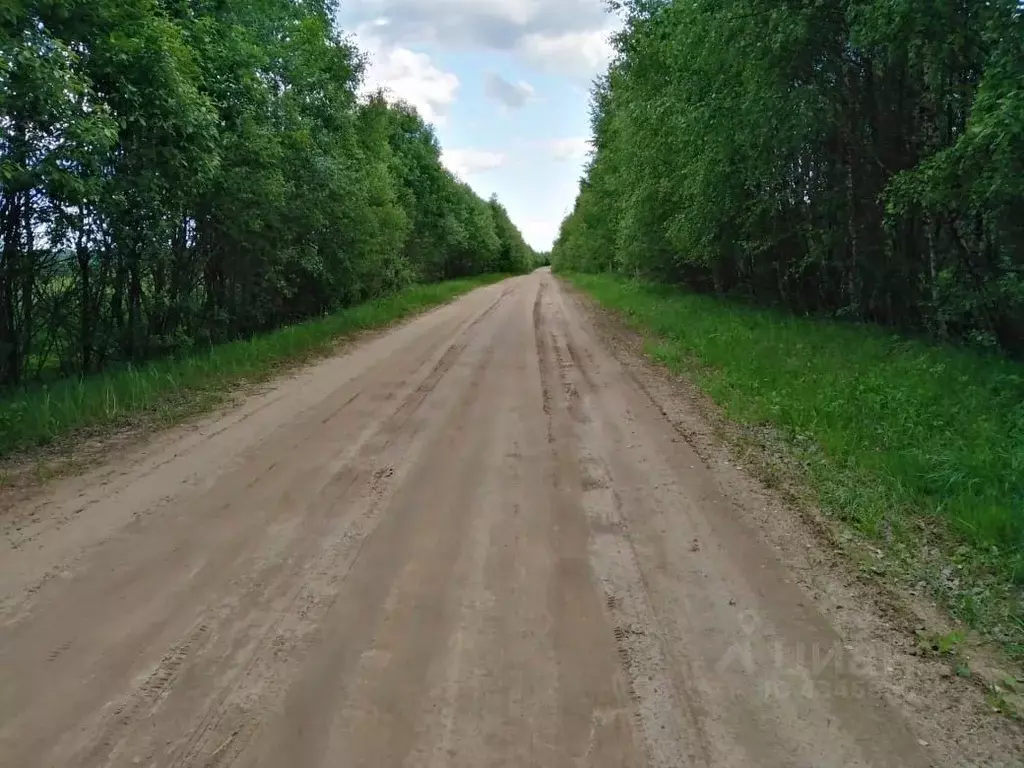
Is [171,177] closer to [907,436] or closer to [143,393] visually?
[143,393]

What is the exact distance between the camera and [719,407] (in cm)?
859

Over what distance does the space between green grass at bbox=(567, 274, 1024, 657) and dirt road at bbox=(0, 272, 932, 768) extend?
981mm

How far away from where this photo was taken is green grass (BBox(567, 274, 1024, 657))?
14.4 ft

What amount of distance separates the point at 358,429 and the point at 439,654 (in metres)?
4.33

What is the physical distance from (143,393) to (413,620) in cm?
672

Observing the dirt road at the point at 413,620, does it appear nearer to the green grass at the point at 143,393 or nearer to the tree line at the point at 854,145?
the green grass at the point at 143,393

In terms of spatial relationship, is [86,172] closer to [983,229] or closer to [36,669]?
[36,669]

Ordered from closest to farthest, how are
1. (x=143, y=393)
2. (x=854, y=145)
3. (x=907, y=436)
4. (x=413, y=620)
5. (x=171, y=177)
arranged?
(x=413, y=620), (x=907, y=436), (x=143, y=393), (x=171, y=177), (x=854, y=145)

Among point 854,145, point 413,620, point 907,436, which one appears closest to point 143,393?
point 413,620

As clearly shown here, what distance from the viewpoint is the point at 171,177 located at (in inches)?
401

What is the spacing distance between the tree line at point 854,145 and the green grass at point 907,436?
5.70 feet

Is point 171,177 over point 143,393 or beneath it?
over

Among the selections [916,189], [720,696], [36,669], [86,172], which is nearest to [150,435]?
[86,172]

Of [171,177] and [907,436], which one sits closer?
[907,436]
